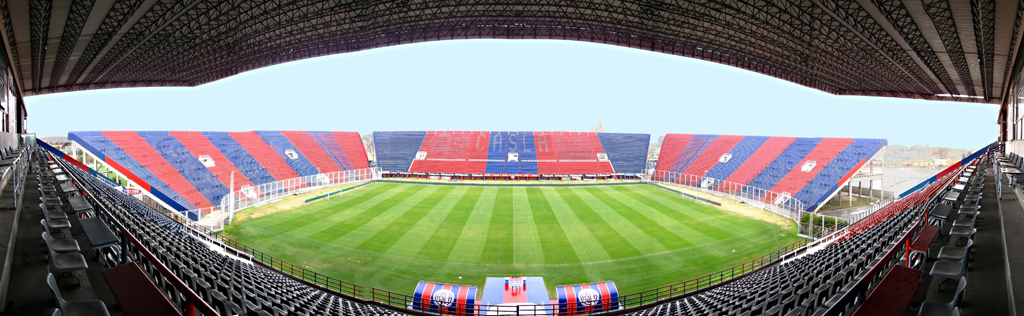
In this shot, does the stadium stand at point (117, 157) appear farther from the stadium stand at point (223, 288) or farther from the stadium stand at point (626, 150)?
the stadium stand at point (626, 150)

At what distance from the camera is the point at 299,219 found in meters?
24.4

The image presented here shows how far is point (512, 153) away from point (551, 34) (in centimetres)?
2722

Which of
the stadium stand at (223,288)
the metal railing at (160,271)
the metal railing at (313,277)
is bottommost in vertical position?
the metal railing at (313,277)

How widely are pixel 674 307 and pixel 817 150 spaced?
3389cm

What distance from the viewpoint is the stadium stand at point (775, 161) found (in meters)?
31.2

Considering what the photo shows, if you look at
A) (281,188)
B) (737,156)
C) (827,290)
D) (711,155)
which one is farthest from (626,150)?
(827,290)

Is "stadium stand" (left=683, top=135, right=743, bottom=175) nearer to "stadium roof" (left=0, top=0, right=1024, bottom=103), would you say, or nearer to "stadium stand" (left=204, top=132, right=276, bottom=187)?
"stadium roof" (left=0, top=0, right=1024, bottom=103)

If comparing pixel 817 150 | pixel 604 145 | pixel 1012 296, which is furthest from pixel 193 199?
pixel 817 150

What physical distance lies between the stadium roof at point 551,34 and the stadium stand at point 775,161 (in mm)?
5655

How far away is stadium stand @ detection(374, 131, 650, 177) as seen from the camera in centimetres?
4906

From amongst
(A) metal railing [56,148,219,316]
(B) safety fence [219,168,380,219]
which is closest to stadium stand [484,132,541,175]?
(B) safety fence [219,168,380,219]

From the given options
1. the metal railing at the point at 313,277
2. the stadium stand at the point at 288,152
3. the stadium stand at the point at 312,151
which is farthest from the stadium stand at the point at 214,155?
the metal railing at the point at 313,277

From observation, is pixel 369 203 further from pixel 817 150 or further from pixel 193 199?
pixel 817 150

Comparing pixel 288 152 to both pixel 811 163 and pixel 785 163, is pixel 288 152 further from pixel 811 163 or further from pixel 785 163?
pixel 811 163
